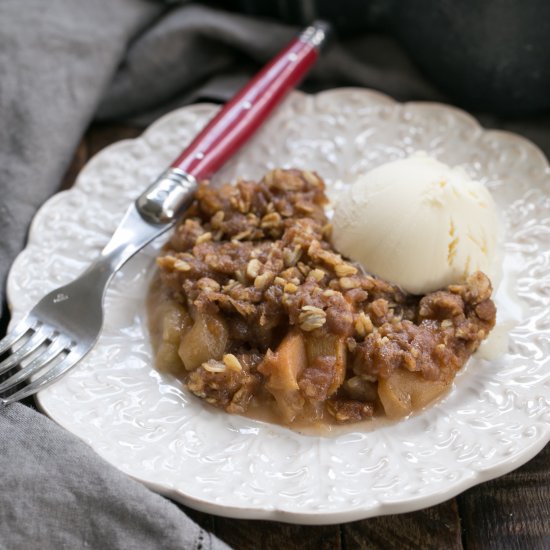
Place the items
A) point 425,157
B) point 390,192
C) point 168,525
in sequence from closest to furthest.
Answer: point 168,525 → point 390,192 → point 425,157

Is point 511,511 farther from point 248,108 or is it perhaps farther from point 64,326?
point 248,108

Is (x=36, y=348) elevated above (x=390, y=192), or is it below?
below

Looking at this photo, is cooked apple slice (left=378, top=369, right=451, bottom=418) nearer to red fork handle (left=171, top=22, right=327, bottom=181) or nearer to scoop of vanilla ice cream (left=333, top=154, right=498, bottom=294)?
scoop of vanilla ice cream (left=333, top=154, right=498, bottom=294)

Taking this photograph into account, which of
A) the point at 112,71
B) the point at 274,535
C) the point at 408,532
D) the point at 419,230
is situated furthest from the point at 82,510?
the point at 112,71

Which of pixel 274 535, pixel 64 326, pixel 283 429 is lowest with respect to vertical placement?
pixel 274 535

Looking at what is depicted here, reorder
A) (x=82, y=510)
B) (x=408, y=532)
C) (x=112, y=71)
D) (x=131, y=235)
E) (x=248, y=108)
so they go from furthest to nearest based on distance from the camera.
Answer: (x=112, y=71), (x=248, y=108), (x=131, y=235), (x=408, y=532), (x=82, y=510)

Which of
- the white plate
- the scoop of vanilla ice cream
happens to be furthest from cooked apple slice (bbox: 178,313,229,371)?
the scoop of vanilla ice cream

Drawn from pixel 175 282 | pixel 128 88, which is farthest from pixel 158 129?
pixel 175 282

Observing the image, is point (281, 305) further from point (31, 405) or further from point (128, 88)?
point (128, 88)
